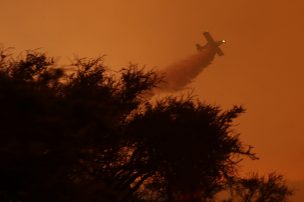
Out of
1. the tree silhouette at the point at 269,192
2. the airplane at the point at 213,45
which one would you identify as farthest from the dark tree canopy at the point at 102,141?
the airplane at the point at 213,45

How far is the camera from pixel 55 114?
1742cm

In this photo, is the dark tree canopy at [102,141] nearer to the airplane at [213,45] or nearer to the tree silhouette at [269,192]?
the tree silhouette at [269,192]

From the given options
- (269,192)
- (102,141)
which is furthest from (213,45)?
Answer: (102,141)

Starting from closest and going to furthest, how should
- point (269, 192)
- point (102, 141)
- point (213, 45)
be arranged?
1. point (102, 141)
2. point (269, 192)
3. point (213, 45)

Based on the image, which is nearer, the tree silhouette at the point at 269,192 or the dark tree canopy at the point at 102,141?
the dark tree canopy at the point at 102,141

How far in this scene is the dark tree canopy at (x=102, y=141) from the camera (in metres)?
15.8

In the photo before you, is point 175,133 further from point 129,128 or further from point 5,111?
point 5,111

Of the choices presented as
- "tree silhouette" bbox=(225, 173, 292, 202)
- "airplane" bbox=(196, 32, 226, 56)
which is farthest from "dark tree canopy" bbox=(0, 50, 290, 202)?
"airplane" bbox=(196, 32, 226, 56)

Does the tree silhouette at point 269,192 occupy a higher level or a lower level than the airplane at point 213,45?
lower

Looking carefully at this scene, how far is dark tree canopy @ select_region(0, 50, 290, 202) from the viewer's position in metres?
15.8

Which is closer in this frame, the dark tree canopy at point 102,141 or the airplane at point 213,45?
the dark tree canopy at point 102,141

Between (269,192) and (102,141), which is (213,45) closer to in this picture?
(269,192)

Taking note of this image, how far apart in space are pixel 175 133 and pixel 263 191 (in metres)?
22.0

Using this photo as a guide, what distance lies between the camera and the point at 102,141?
78.5 ft
